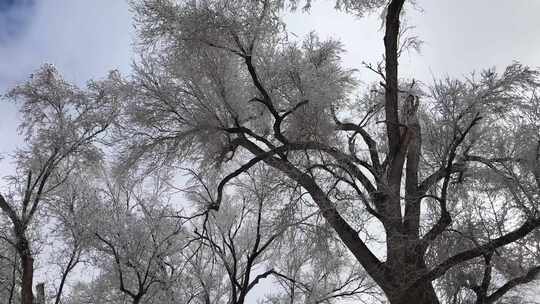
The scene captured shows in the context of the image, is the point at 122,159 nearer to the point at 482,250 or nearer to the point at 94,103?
the point at 94,103

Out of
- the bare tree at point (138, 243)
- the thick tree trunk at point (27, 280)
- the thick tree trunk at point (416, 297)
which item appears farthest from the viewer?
the bare tree at point (138, 243)

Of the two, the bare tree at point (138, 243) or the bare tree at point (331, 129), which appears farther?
the bare tree at point (138, 243)

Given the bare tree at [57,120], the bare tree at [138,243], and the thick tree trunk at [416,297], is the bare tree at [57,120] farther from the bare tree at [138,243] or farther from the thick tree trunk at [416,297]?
the thick tree trunk at [416,297]

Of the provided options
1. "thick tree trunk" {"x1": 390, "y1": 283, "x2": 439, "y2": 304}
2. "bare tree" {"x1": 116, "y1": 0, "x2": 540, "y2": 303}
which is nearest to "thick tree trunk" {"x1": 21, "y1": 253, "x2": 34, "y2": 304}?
"bare tree" {"x1": 116, "y1": 0, "x2": 540, "y2": 303}

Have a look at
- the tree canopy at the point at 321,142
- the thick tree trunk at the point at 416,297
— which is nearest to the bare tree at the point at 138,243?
the tree canopy at the point at 321,142

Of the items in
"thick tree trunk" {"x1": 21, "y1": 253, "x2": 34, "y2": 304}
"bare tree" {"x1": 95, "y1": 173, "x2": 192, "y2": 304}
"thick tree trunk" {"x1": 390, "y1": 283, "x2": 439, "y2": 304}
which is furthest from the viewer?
"bare tree" {"x1": 95, "y1": 173, "x2": 192, "y2": 304}

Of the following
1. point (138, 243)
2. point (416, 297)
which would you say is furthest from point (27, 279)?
point (416, 297)

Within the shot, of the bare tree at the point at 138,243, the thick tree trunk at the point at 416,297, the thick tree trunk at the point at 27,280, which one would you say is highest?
the bare tree at the point at 138,243

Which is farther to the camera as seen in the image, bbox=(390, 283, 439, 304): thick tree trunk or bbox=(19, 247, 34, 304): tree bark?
bbox=(19, 247, 34, 304): tree bark

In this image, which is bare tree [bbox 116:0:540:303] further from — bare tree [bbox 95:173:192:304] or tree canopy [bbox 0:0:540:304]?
bare tree [bbox 95:173:192:304]

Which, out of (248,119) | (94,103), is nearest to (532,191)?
(248,119)

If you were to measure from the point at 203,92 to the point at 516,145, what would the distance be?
5459 millimetres

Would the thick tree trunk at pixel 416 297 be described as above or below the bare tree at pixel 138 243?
below

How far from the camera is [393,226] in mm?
8555
